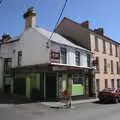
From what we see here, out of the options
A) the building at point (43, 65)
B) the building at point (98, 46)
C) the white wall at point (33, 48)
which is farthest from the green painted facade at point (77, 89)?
the white wall at point (33, 48)

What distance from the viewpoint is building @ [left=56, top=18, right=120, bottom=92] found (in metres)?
29.1

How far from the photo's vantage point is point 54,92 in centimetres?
2219

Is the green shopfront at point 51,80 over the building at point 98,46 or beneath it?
beneath

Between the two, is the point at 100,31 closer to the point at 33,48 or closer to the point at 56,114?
the point at 33,48

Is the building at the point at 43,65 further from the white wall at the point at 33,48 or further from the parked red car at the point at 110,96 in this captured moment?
the parked red car at the point at 110,96

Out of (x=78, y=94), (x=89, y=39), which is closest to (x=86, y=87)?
(x=78, y=94)

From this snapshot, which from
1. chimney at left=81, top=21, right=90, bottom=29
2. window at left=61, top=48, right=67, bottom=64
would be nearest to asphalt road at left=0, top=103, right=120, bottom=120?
window at left=61, top=48, right=67, bottom=64

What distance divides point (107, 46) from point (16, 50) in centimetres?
1312

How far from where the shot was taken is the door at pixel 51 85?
72.3 ft

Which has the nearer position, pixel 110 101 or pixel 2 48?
pixel 110 101

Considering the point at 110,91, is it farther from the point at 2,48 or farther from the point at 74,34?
the point at 2,48

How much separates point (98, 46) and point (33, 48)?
9.74 meters

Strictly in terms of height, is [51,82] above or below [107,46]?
below

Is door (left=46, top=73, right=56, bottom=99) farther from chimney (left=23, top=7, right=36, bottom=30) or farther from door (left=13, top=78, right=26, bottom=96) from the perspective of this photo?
chimney (left=23, top=7, right=36, bottom=30)
